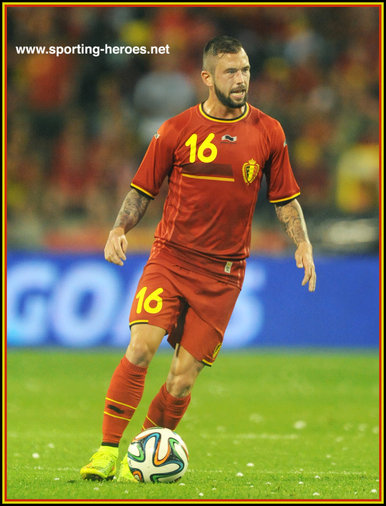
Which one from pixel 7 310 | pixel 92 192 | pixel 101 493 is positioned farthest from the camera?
pixel 92 192

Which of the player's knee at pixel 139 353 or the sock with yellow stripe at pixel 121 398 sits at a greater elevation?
the player's knee at pixel 139 353

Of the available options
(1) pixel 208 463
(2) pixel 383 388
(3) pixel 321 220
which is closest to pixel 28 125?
(3) pixel 321 220

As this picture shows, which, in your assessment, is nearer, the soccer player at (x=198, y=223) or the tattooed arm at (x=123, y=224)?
the tattooed arm at (x=123, y=224)

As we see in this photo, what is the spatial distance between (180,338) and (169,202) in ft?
2.72

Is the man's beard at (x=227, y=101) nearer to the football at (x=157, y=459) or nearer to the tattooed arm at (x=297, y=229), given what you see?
the tattooed arm at (x=297, y=229)

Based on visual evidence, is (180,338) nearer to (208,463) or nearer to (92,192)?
(208,463)

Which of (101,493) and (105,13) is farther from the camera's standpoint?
(105,13)

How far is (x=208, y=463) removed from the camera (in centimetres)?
666

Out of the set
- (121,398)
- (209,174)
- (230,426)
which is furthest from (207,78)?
(230,426)

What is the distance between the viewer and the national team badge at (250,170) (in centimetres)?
584

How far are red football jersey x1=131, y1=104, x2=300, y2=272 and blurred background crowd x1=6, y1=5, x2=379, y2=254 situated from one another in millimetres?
7269

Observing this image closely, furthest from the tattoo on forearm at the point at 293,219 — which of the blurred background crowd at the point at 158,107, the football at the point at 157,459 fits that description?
the blurred background crowd at the point at 158,107

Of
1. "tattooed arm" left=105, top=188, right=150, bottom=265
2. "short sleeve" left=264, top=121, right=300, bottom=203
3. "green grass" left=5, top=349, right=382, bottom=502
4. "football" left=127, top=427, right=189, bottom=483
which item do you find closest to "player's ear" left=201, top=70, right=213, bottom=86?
"short sleeve" left=264, top=121, right=300, bottom=203

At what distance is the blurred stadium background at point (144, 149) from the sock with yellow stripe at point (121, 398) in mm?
6968
